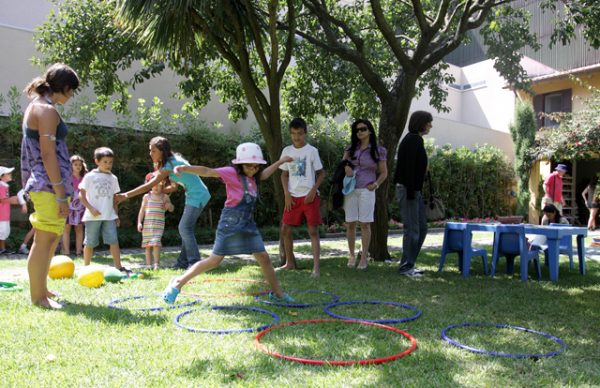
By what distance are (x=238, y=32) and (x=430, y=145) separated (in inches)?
463

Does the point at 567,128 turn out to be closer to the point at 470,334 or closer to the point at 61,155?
the point at 470,334

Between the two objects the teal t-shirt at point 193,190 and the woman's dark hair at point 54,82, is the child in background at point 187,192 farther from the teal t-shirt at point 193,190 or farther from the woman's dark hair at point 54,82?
the woman's dark hair at point 54,82

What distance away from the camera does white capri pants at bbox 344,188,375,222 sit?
6.49m

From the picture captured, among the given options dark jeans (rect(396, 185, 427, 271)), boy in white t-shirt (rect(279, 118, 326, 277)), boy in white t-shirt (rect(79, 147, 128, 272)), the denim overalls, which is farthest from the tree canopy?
the denim overalls

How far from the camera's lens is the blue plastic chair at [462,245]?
20.0ft

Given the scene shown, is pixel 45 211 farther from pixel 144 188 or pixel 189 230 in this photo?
pixel 189 230

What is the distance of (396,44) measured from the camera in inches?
289

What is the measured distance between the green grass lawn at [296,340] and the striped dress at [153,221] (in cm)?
139

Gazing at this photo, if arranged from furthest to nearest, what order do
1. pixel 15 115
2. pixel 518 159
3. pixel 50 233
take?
pixel 518 159 < pixel 15 115 < pixel 50 233

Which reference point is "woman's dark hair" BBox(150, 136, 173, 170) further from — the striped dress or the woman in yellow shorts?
the woman in yellow shorts

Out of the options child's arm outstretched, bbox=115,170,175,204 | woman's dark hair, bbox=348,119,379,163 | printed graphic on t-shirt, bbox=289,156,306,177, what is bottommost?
child's arm outstretched, bbox=115,170,175,204

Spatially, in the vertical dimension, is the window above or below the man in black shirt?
above

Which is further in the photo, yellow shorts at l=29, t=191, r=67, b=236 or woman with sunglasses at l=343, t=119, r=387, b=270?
woman with sunglasses at l=343, t=119, r=387, b=270

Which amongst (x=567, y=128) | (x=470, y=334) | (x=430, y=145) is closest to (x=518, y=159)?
(x=567, y=128)
